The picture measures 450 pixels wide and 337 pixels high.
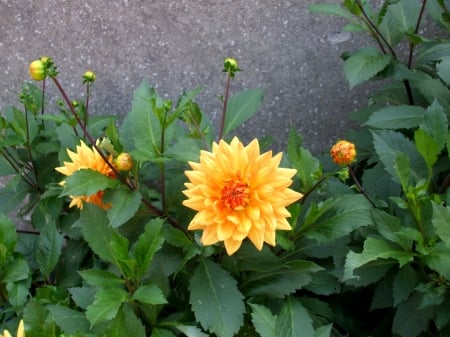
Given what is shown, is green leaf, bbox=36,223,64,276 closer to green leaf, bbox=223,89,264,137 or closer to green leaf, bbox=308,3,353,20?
green leaf, bbox=223,89,264,137

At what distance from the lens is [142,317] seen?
4.50 ft

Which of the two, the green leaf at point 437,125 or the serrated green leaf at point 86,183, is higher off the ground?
the serrated green leaf at point 86,183

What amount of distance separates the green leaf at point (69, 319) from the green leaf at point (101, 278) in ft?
0.45

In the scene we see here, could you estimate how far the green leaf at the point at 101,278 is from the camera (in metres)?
1.26

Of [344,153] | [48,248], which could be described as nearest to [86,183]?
[48,248]

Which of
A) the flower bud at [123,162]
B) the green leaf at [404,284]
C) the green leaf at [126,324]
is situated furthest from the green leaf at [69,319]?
the green leaf at [404,284]

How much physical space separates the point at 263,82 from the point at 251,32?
17 centimetres

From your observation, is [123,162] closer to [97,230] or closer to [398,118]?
[97,230]

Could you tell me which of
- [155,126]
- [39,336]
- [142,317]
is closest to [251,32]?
[155,126]

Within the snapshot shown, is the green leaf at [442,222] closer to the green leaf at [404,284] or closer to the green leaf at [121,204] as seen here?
the green leaf at [404,284]

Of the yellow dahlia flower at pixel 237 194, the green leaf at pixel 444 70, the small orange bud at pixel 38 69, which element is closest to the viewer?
the yellow dahlia flower at pixel 237 194

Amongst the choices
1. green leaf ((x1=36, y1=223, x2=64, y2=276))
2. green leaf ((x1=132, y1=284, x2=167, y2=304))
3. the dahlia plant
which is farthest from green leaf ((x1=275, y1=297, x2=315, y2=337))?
green leaf ((x1=36, y1=223, x2=64, y2=276))

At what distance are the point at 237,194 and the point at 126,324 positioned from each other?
0.38 m

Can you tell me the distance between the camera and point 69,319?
1.35 m
